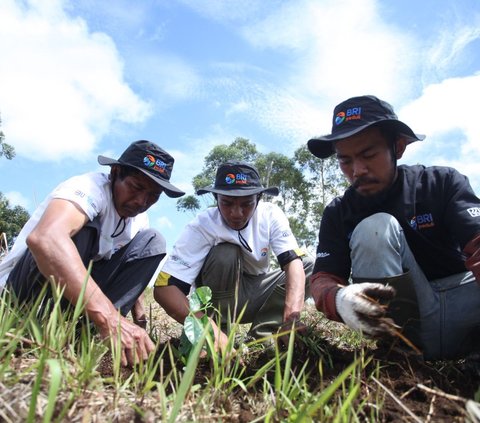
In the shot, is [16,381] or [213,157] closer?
[16,381]

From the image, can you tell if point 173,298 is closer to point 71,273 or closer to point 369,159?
point 71,273

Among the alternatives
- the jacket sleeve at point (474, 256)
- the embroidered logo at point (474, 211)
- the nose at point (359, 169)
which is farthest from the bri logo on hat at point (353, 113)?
the jacket sleeve at point (474, 256)

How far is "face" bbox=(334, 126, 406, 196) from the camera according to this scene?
7.18 ft

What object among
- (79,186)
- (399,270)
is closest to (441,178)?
(399,270)

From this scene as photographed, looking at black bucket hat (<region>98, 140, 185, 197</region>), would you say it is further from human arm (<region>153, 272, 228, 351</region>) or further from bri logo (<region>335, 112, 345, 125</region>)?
bri logo (<region>335, 112, 345, 125</region>)

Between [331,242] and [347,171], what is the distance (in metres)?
0.42

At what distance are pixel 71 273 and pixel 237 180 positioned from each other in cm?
145

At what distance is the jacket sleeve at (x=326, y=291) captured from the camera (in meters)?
1.92

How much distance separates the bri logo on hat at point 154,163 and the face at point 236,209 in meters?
0.47

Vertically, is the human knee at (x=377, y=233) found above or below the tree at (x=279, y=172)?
below

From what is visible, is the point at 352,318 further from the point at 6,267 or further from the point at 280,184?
the point at 280,184

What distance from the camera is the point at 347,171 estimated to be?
2.28 meters

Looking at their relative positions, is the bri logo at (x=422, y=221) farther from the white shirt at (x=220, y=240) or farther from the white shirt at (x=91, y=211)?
the white shirt at (x=91, y=211)

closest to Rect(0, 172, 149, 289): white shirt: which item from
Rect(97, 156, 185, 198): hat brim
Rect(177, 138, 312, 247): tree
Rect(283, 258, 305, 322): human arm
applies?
Rect(97, 156, 185, 198): hat brim
